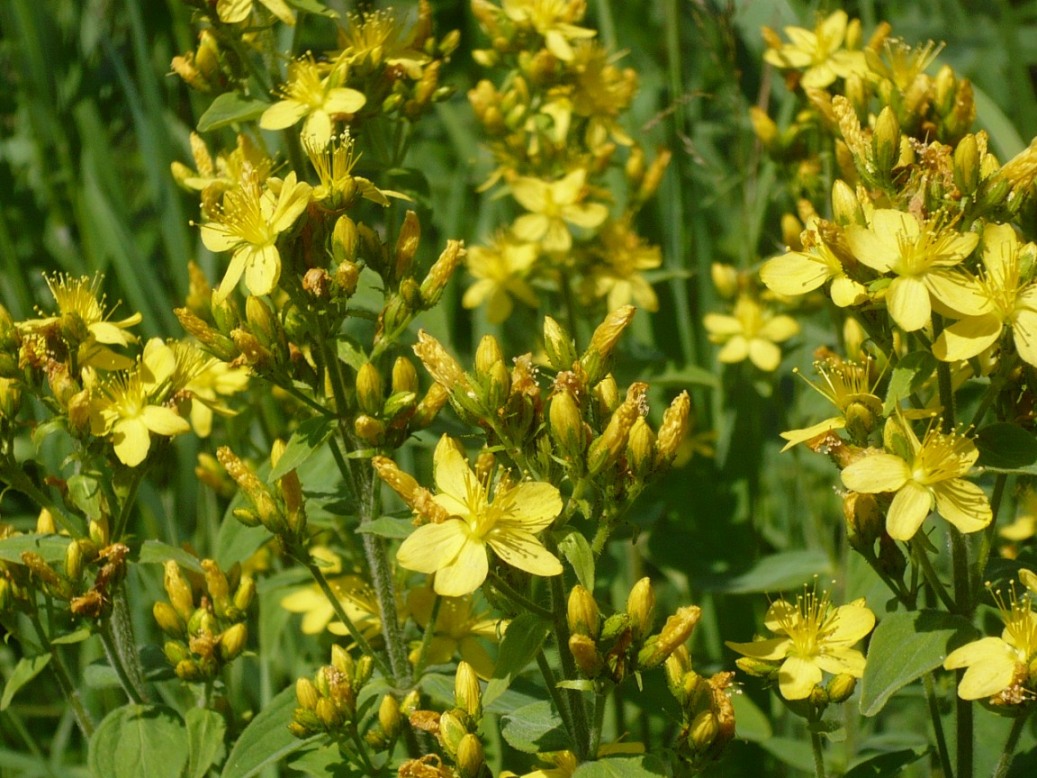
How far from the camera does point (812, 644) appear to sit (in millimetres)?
2002

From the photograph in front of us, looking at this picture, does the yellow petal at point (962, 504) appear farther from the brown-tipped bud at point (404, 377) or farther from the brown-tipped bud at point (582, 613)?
the brown-tipped bud at point (404, 377)

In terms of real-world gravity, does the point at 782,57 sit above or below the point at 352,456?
above

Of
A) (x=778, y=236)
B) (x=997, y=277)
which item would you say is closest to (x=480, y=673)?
(x=997, y=277)

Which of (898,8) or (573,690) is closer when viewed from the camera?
(573,690)

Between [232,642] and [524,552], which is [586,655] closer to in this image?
[524,552]

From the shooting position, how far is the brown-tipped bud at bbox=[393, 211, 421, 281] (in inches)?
87.7

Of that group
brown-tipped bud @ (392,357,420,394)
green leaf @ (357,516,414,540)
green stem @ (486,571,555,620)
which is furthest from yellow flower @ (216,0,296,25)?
green stem @ (486,571,555,620)

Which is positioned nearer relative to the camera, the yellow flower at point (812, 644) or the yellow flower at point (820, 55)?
the yellow flower at point (812, 644)

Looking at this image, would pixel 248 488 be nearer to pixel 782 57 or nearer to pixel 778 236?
pixel 782 57

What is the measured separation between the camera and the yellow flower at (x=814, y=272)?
1.92 meters

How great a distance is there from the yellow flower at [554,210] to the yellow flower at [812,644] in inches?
53.0

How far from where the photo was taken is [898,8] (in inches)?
181

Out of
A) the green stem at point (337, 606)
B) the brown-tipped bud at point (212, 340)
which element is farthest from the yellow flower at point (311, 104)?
the green stem at point (337, 606)

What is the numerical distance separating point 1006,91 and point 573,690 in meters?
3.08
